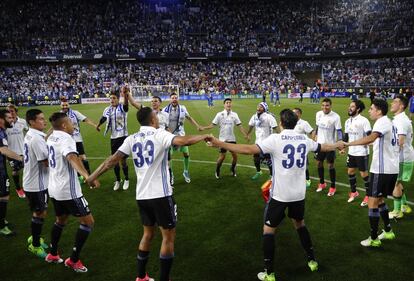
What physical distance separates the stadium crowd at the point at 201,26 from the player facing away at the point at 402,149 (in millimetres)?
53185

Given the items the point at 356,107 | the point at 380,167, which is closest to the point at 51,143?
the point at 380,167

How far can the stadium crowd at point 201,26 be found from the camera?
56.1 metres

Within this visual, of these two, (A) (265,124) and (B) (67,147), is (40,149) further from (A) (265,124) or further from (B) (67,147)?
(A) (265,124)

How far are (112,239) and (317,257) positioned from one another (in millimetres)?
4256

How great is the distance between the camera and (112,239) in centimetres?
704

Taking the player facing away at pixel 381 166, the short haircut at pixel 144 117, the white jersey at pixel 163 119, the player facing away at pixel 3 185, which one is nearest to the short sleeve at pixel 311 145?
the player facing away at pixel 381 166

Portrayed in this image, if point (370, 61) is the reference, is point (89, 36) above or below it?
above

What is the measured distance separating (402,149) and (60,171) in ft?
24.3

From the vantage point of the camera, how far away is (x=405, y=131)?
6.96 metres

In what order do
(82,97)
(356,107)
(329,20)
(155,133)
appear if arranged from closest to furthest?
(155,133) < (356,107) < (82,97) < (329,20)

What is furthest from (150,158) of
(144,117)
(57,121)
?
(57,121)

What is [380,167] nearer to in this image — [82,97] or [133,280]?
[133,280]

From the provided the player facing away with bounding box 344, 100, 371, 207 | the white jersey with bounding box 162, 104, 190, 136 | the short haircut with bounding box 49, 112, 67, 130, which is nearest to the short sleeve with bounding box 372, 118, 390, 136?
the player facing away with bounding box 344, 100, 371, 207

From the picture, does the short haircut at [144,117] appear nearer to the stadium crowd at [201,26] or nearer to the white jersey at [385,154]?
the white jersey at [385,154]
